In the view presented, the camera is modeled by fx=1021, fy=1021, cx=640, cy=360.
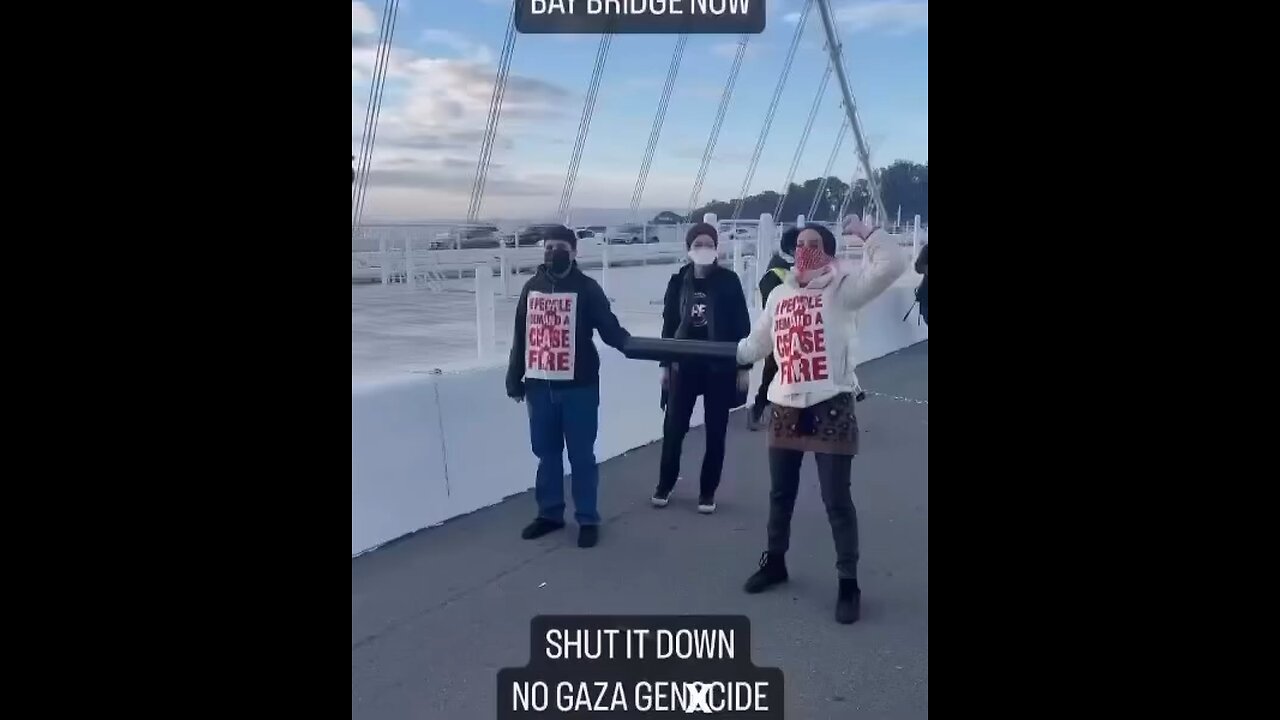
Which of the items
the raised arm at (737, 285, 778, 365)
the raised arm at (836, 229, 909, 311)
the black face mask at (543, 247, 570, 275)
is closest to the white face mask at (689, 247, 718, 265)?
the black face mask at (543, 247, 570, 275)

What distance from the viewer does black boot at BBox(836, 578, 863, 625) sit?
11.5 feet

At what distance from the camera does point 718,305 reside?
4258mm

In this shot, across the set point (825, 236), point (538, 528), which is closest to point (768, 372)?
point (825, 236)

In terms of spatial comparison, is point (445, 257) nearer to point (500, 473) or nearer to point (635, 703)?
point (500, 473)

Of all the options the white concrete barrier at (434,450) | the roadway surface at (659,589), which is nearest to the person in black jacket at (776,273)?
the roadway surface at (659,589)

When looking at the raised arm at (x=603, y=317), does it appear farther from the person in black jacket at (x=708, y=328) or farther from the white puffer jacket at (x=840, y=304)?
the white puffer jacket at (x=840, y=304)

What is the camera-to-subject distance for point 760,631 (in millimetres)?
3430

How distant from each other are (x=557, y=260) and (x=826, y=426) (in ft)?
4.27

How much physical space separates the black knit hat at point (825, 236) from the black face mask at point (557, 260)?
3.38 ft

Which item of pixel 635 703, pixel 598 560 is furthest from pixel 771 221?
pixel 635 703

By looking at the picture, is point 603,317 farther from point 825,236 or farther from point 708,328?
point 825,236

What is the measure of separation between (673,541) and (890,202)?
9.08ft

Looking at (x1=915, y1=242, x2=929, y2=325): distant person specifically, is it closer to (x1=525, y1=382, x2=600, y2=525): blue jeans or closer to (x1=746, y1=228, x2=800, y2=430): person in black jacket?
(x1=746, y1=228, x2=800, y2=430): person in black jacket

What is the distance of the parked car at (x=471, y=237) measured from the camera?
14.4 feet
